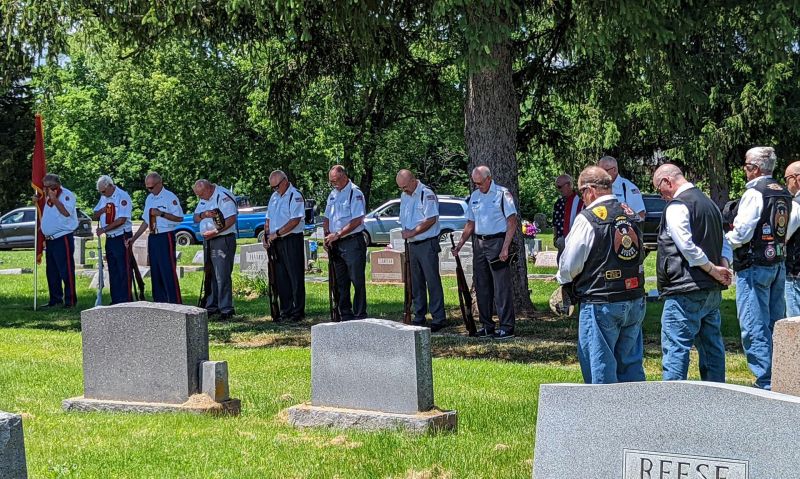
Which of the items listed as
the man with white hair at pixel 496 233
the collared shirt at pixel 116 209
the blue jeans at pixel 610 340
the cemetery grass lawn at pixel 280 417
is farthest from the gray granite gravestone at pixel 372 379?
the collared shirt at pixel 116 209

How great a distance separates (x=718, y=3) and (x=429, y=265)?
444 centimetres

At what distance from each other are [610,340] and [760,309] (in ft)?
7.17

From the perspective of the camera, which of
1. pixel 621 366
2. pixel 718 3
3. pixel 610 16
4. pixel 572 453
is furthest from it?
pixel 718 3

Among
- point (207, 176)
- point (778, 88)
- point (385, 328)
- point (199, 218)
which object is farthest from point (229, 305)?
point (207, 176)

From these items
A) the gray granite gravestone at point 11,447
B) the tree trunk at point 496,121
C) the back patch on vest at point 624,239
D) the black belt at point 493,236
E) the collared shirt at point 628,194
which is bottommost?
the gray granite gravestone at point 11,447

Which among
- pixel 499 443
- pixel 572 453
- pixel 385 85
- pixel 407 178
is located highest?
pixel 385 85

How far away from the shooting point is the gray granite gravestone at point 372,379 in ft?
23.4

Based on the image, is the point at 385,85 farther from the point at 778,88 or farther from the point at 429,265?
the point at 778,88

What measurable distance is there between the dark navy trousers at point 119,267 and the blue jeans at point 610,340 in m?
10.5

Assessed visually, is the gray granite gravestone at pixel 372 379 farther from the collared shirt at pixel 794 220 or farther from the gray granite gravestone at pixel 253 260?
the gray granite gravestone at pixel 253 260

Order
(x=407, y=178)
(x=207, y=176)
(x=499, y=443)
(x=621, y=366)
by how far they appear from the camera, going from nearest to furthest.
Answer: (x=499, y=443) < (x=621, y=366) < (x=407, y=178) < (x=207, y=176)

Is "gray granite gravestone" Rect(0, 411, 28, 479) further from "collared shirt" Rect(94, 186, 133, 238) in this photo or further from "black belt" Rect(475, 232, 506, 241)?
"collared shirt" Rect(94, 186, 133, 238)

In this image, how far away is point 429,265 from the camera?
523 inches

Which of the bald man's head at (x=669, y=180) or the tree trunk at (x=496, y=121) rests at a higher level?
the tree trunk at (x=496, y=121)
